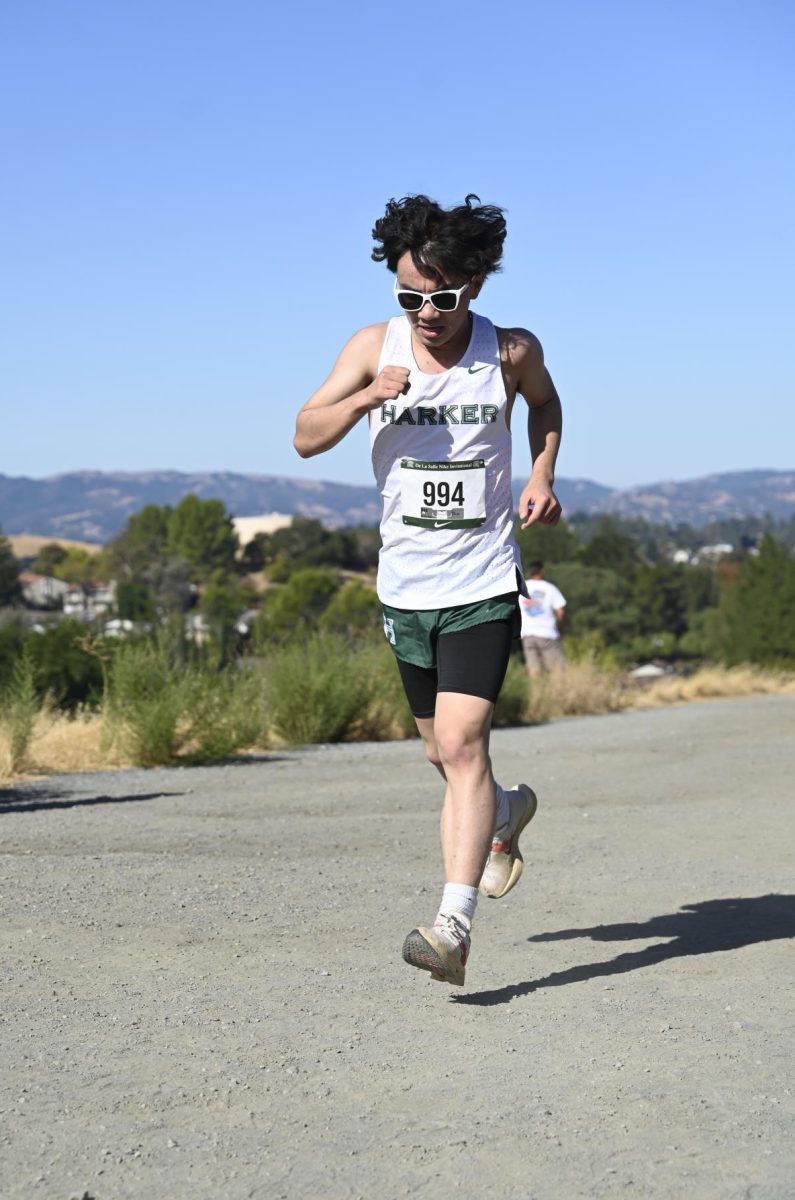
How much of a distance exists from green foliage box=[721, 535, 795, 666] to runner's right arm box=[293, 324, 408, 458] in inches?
1612

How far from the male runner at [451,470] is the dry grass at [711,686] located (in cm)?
1735

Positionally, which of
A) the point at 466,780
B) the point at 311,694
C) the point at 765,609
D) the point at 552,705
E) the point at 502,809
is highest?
the point at 466,780

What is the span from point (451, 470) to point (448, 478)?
0.03 meters

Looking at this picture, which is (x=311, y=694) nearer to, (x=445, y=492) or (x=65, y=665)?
(x=65, y=665)

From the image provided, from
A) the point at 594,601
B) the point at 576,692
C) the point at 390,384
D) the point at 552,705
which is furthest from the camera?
the point at 594,601

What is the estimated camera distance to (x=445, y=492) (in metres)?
5.28

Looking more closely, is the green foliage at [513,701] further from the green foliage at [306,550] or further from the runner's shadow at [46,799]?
the green foliage at [306,550]

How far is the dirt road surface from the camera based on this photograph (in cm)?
352

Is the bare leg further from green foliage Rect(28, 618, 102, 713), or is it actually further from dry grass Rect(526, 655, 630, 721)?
dry grass Rect(526, 655, 630, 721)

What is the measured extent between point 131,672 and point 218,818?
3973 mm

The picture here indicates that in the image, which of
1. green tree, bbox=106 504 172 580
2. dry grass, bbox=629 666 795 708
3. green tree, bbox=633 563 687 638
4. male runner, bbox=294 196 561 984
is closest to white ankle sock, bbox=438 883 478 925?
male runner, bbox=294 196 561 984

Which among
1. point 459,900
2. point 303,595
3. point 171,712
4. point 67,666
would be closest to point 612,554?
point 303,595

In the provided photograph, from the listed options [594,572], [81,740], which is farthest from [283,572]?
[81,740]

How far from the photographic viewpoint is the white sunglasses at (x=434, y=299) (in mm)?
5250
